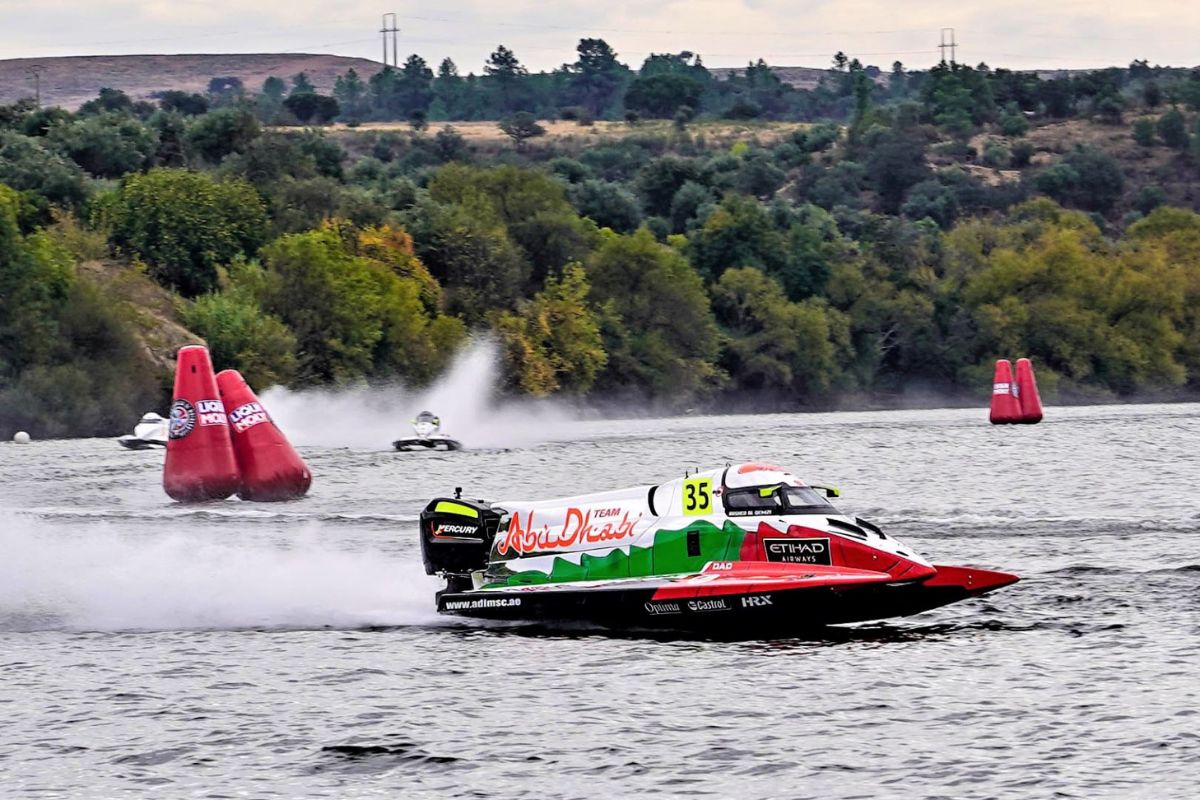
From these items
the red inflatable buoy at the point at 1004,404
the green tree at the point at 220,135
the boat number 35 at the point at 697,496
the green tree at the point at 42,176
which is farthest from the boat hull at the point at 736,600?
the green tree at the point at 220,135

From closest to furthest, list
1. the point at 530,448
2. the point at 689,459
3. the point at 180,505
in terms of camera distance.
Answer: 1. the point at 180,505
2. the point at 689,459
3. the point at 530,448

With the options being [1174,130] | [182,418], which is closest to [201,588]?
A: [182,418]

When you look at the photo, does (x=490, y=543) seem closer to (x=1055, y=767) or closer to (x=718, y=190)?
(x=1055, y=767)

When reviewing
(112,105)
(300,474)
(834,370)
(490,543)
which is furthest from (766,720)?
(112,105)

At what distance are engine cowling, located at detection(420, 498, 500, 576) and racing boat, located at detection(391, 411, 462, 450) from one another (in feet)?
93.8

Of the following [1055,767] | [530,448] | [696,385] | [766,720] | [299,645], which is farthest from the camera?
[696,385]

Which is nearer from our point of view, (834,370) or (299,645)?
(299,645)

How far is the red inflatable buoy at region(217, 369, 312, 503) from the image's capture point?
32.5m

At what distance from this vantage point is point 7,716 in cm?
1744

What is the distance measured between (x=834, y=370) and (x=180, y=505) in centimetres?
6801

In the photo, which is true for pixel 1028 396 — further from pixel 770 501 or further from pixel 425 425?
pixel 770 501

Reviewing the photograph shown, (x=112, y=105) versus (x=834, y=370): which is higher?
(x=112, y=105)

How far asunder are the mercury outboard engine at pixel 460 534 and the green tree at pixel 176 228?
59.3 meters

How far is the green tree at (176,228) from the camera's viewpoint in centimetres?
7962
